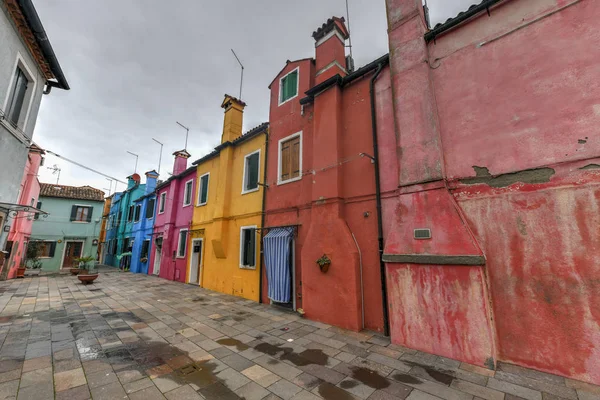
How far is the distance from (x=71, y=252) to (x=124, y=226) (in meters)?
4.61

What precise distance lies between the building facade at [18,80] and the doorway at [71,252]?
1874cm

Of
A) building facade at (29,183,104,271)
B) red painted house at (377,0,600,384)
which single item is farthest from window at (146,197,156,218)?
red painted house at (377,0,600,384)

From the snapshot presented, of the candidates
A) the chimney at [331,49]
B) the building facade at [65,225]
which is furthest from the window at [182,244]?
the building facade at [65,225]

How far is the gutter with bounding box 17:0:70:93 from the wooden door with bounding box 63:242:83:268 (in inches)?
801

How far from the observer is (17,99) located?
624cm

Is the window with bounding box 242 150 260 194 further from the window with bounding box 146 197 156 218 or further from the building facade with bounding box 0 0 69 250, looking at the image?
the window with bounding box 146 197 156 218

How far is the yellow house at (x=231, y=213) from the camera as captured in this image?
389 inches

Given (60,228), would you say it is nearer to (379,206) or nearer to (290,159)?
(290,159)

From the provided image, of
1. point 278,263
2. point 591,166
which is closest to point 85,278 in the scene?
point 278,263

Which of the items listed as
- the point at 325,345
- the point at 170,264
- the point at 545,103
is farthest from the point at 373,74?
the point at 170,264

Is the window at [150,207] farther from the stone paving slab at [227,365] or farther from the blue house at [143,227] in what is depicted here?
the stone paving slab at [227,365]

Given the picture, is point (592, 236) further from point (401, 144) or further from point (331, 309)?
point (331, 309)

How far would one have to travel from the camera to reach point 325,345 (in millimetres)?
5027

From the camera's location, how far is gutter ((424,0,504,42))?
5145mm
